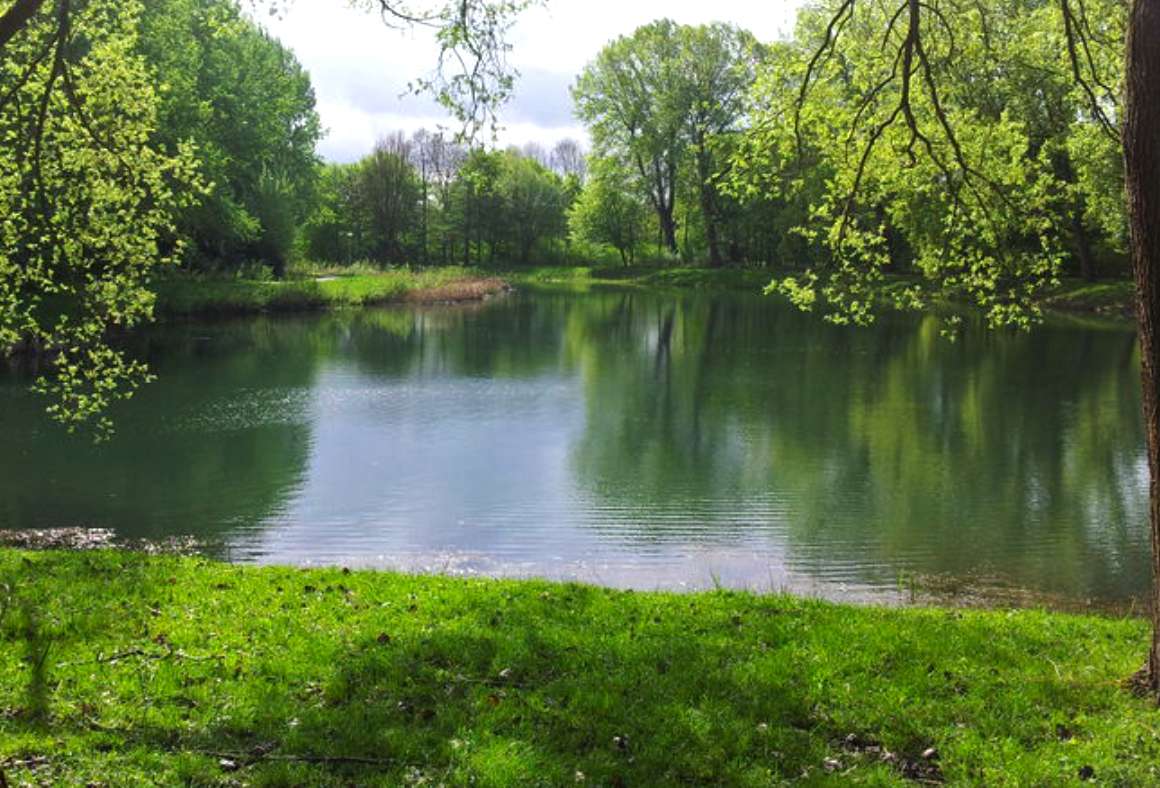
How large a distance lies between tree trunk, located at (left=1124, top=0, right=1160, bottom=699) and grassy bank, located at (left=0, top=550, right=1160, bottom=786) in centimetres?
121

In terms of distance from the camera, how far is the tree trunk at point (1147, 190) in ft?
18.1

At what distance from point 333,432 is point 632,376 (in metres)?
11.3

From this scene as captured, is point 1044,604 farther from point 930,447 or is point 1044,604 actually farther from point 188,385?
point 188,385

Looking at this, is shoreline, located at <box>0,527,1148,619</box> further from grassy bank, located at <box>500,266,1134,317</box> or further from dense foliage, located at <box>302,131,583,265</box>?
dense foliage, located at <box>302,131,583,265</box>

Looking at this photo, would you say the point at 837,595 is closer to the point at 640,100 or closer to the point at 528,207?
the point at 640,100

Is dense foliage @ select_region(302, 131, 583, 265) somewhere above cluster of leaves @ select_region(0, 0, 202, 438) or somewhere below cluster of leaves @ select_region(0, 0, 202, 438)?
above

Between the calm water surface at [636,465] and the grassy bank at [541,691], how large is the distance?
180 inches

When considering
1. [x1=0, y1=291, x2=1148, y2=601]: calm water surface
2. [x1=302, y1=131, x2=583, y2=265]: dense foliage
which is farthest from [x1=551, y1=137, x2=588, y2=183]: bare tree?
[x1=0, y1=291, x2=1148, y2=601]: calm water surface

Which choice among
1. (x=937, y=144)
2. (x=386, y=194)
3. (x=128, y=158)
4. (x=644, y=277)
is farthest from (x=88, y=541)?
(x=386, y=194)

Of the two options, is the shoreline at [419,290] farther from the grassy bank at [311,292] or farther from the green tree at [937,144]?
the green tree at [937,144]

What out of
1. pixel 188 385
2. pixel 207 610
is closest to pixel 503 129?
pixel 207 610

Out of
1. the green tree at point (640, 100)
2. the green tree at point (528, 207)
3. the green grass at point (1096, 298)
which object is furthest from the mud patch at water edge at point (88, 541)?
the green tree at point (528, 207)

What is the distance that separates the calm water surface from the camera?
13453 millimetres

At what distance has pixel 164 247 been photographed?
41656 mm
